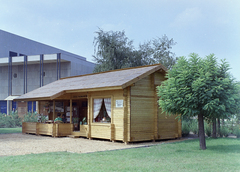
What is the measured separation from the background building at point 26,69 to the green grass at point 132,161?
75.4 ft

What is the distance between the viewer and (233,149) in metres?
10.9

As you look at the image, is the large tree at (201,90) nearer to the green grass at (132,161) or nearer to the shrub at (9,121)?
the green grass at (132,161)

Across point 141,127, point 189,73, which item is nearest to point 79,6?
point 189,73

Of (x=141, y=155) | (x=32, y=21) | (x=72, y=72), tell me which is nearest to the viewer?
(x=141, y=155)

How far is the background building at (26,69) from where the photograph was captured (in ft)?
107

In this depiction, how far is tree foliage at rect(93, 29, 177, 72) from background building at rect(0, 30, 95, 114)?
8.98 ft

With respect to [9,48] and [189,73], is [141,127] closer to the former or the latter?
[189,73]

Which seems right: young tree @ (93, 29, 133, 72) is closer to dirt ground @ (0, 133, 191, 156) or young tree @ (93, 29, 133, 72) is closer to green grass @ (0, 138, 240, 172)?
A: dirt ground @ (0, 133, 191, 156)

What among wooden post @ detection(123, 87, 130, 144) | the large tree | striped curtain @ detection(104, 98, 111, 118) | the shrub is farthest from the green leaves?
the shrub

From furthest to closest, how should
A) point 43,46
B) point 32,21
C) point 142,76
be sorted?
point 43,46, point 32,21, point 142,76

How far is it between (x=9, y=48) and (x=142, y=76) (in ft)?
97.2

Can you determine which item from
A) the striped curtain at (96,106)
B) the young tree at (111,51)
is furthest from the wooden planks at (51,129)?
the young tree at (111,51)

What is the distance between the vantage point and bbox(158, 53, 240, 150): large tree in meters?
10.1

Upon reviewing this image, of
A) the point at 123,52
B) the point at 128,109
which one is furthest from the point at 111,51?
the point at 128,109
